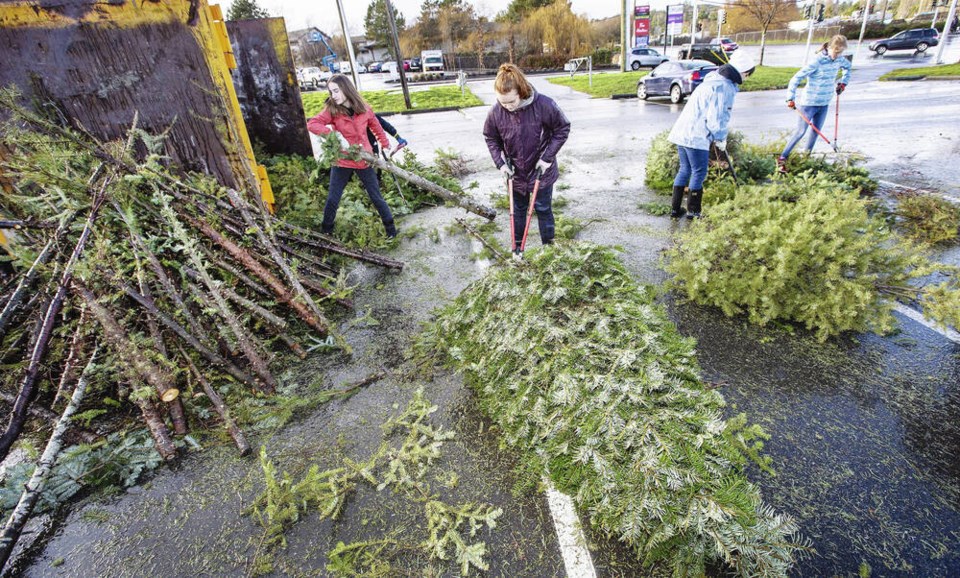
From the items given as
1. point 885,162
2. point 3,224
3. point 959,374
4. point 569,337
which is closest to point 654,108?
point 885,162

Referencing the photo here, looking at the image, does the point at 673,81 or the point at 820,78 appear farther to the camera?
the point at 673,81

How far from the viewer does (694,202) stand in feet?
17.7

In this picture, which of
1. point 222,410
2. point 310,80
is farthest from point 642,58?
point 222,410

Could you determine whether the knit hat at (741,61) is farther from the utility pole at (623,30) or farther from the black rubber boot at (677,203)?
the utility pole at (623,30)

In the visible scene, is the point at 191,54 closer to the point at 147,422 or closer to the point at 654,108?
the point at 147,422

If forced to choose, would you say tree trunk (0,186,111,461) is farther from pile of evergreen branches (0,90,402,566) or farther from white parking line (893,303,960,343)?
white parking line (893,303,960,343)

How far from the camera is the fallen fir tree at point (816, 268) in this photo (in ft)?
9.99

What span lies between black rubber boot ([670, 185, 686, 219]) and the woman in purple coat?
216 centimetres

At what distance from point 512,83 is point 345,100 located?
6.28 feet

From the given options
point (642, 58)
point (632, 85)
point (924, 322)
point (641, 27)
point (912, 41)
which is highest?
point (641, 27)

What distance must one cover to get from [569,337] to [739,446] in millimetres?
1028

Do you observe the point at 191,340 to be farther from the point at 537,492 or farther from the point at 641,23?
the point at 641,23

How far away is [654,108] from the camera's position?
1472cm

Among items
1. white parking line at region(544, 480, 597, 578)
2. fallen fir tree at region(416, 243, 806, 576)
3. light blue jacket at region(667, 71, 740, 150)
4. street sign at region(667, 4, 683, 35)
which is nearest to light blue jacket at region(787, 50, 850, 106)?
light blue jacket at region(667, 71, 740, 150)
